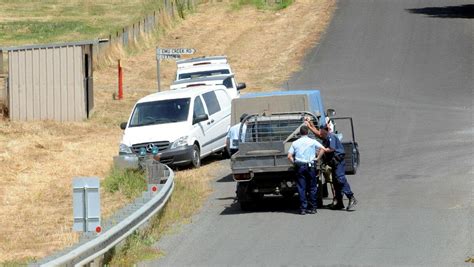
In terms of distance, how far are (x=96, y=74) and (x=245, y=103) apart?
18375 mm

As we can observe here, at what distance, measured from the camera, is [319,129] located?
2014 centimetres

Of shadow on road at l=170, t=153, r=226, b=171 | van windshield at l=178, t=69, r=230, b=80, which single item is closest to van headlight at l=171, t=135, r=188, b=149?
shadow on road at l=170, t=153, r=226, b=171

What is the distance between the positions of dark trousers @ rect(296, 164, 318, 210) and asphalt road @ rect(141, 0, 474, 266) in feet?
0.92

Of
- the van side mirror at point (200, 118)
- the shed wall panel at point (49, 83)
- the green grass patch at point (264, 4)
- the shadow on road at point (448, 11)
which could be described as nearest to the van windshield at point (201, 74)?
the shed wall panel at point (49, 83)

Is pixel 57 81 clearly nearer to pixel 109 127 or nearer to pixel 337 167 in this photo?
pixel 109 127

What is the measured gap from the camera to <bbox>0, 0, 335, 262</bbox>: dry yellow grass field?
64.4ft

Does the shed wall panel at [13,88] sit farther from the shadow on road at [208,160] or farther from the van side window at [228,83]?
the shadow on road at [208,160]

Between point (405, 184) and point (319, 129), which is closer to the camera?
point (319, 129)

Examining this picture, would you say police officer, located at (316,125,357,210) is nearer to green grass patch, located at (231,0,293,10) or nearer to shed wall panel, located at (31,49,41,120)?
shed wall panel, located at (31,49,41,120)

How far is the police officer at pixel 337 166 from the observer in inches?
744

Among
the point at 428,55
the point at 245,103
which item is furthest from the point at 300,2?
the point at 245,103

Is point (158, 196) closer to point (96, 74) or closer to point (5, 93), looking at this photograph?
point (5, 93)

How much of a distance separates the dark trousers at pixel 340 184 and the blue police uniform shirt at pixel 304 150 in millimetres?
567

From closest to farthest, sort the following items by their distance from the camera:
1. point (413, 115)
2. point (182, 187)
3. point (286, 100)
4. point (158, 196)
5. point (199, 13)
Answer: point (158, 196) → point (182, 187) → point (286, 100) → point (413, 115) → point (199, 13)
